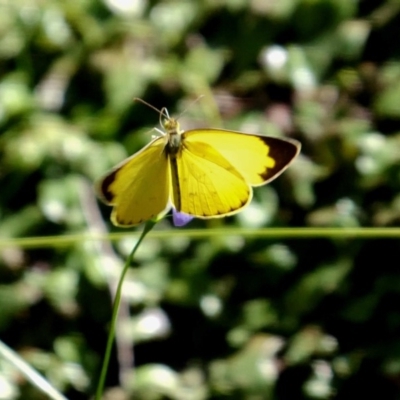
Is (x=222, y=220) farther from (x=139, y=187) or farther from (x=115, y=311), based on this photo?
(x=115, y=311)

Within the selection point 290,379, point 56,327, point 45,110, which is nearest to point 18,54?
point 45,110

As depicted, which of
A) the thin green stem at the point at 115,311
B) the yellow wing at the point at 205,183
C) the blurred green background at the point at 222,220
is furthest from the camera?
the blurred green background at the point at 222,220

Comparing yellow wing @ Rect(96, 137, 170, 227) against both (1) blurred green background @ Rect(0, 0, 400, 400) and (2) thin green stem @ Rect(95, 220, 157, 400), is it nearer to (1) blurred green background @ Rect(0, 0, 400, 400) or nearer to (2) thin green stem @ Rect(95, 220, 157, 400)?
(2) thin green stem @ Rect(95, 220, 157, 400)

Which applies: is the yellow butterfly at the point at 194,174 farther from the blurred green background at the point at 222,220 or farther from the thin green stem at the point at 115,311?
the blurred green background at the point at 222,220

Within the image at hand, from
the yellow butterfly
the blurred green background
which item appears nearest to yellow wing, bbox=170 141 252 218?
→ the yellow butterfly

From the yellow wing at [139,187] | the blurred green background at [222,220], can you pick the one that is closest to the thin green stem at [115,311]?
the yellow wing at [139,187]

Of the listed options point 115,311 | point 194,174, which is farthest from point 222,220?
point 115,311

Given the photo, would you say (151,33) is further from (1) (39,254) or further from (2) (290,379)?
(2) (290,379)
